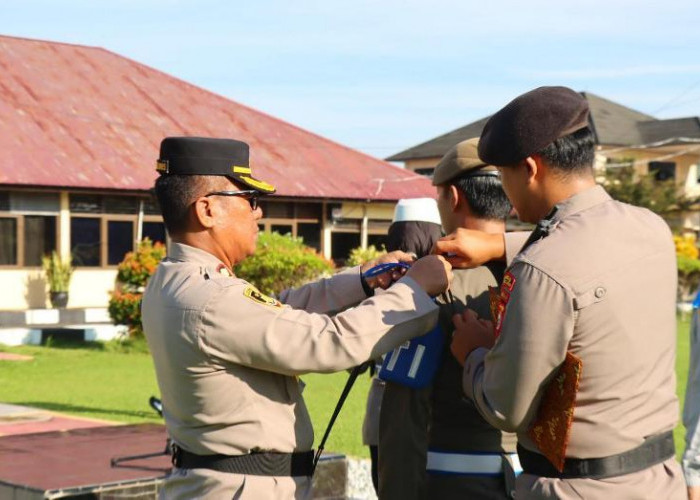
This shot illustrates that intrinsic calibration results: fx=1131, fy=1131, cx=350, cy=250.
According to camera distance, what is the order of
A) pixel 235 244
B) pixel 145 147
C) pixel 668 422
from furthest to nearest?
pixel 145 147, pixel 235 244, pixel 668 422

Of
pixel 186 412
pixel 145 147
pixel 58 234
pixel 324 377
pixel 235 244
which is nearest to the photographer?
pixel 186 412

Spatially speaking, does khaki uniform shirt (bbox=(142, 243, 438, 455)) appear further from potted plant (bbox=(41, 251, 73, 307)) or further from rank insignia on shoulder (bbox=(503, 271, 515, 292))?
potted plant (bbox=(41, 251, 73, 307))

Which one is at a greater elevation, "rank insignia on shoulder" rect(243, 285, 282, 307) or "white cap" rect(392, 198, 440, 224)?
"white cap" rect(392, 198, 440, 224)

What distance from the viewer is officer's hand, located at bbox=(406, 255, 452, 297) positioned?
116 inches

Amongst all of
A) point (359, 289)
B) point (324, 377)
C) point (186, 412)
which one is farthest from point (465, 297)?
point (324, 377)

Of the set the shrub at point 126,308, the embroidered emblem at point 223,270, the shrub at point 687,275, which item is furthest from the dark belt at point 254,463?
the shrub at point 687,275

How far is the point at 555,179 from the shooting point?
271 centimetres

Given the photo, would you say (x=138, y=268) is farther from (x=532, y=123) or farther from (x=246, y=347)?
(x=532, y=123)

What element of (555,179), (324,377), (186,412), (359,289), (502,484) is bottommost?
(324,377)

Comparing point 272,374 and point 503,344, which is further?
point 272,374

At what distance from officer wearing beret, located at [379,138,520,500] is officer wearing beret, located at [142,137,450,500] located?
0.24 meters

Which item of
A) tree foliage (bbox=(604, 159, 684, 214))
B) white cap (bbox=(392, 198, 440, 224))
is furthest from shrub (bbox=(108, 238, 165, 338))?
tree foliage (bbox=(604, 159, 684, 214))

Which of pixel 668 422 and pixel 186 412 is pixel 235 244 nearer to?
pixel 186 412

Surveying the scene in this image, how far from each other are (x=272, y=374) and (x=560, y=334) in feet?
2.74
